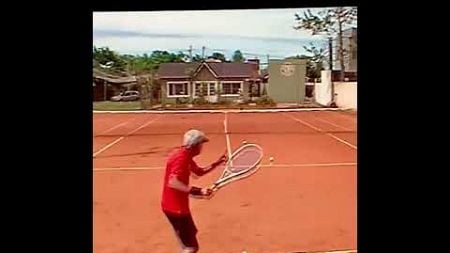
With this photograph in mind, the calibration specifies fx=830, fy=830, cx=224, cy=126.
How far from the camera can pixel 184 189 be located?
12.6ft

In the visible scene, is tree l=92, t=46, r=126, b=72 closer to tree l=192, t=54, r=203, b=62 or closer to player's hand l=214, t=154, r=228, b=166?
tree l=192, t=54, r=203, b=62

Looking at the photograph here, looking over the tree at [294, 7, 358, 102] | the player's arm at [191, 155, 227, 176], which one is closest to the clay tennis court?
the player's arm at [191, 155, 227, 176]

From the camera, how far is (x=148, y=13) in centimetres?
390

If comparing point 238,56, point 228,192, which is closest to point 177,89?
A: point 238,56

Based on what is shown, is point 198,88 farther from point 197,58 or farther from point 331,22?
point 331,22

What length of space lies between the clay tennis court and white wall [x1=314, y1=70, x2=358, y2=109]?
81 millimetres

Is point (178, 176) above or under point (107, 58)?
under

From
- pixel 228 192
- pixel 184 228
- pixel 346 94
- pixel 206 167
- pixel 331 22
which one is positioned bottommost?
pixel 184 228

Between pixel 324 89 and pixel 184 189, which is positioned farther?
pixel 324 89

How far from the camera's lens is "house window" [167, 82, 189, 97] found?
3.92 meters

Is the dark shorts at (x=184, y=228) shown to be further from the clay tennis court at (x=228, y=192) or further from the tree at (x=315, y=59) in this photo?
the tree at (x=315, y=59)

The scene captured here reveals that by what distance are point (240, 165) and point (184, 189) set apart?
0.93ft

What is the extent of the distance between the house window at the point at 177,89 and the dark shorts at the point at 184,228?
56 cm
